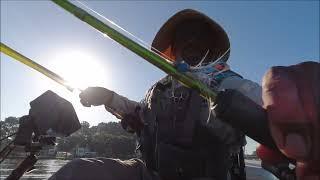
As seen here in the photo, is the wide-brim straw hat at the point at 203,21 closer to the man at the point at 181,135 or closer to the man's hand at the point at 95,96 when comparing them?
the man at the point at 181,135

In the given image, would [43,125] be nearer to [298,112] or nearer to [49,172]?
[298,112]

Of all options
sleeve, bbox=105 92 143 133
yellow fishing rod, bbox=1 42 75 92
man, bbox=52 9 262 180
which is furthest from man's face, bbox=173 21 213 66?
yellow fishing rod, bbox=1 42 75 92

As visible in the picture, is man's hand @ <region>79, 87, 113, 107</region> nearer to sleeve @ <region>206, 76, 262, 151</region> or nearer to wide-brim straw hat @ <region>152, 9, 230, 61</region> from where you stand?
wide-brim straw hat @ <region>152, 9, 230, 61</region>

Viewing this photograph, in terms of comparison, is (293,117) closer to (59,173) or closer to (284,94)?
(284,94)

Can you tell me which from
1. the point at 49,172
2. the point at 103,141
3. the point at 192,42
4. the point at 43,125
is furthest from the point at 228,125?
the point at 103,141

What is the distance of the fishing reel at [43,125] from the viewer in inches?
112

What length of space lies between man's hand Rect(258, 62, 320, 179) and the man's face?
9.00 ft

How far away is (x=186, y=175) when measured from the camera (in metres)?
3.81

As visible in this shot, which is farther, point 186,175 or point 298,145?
point 186,175

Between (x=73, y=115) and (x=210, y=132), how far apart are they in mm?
1380

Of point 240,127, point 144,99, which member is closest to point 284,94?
point 240,127

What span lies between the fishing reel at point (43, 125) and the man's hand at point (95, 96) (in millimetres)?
1179

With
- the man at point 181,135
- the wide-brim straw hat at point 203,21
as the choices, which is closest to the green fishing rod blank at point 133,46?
the man at point 181,135

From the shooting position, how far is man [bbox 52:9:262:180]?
3.44m
